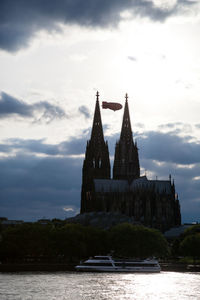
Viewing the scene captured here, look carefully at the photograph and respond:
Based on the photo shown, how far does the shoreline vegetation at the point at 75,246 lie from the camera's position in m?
109

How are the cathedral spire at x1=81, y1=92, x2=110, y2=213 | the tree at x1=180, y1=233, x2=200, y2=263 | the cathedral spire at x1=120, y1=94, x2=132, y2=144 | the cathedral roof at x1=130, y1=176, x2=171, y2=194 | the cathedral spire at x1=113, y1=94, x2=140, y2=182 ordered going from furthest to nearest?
the cathedral spire at x1=120, y1=94, x2=132, y2=144
the cathedral spire at x1=113, y1=94, x2=140, y2=182
the cathedral spire at x1=81, y1=92, x2=110, y2=213
the cathedral roof at x1=130, y1=176, x2=171, y2=194
the tree at x1=180, y1=233, x2=200, y2=263

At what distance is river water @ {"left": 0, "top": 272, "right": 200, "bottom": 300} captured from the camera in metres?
63.9

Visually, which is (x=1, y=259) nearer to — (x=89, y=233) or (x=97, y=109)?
(x=89, y=233)

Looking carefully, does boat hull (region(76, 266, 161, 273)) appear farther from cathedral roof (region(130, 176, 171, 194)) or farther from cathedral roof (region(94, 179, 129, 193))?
cathedral roof (region(130, 176, 171, 194))

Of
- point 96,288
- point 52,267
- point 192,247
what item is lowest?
point 96,288

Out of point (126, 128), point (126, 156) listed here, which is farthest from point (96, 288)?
point (126, 128)

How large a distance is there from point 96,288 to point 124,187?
103869mm

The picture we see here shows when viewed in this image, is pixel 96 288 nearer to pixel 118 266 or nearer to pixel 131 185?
pixel 118 266

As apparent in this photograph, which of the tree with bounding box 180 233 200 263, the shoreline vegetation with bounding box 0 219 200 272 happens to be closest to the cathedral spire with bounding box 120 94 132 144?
Answer: the shoreline vegetation with bounding box 0 219 200 272

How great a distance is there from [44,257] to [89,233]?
1105 cm

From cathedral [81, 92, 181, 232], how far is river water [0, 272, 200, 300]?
7826cm

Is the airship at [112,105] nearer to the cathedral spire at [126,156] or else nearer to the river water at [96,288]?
the cathedral spire at [126,156]

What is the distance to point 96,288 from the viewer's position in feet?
233

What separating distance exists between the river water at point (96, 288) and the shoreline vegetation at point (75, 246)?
22283 millimetres
